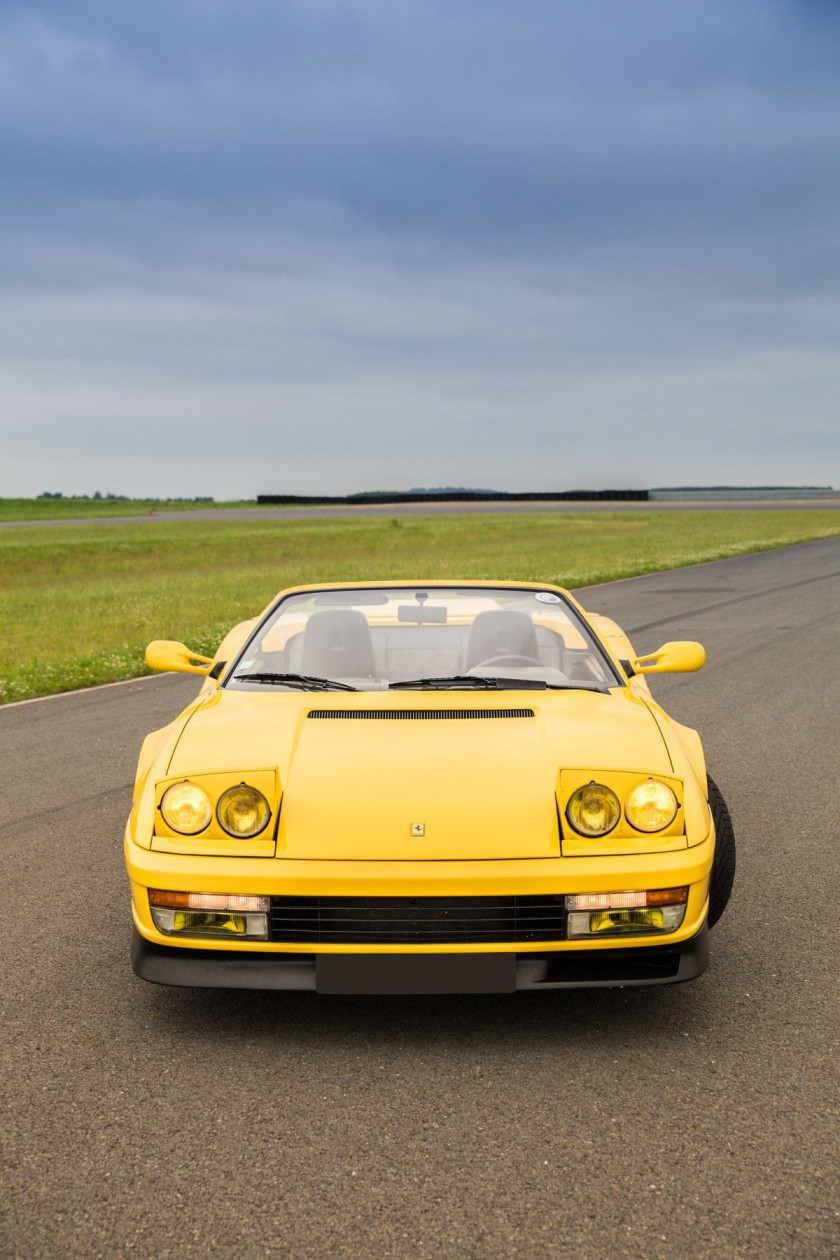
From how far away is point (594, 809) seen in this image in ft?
10.7

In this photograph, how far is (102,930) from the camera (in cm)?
427

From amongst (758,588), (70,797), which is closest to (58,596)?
(758,588)

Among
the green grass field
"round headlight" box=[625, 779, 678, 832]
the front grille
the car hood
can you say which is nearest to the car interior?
the car hood

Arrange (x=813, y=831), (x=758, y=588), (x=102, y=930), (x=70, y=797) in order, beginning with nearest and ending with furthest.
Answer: (x=102, y=930), (x=813, y=831), (x=70, y=797), (x=758, y=588)

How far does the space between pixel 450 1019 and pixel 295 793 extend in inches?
34.2

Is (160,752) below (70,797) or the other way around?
the other way around

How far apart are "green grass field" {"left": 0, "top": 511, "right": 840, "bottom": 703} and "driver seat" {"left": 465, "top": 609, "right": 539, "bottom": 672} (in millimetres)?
6998

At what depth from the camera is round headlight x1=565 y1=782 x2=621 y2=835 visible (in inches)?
127

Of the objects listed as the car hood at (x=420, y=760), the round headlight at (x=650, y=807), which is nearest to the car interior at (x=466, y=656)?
the car hood at (x=420, y=760)

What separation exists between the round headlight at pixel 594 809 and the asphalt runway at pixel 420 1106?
2.11 ft

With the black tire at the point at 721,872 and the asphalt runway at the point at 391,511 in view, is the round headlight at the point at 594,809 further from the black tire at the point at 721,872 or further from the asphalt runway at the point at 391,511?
the asphalt runway at the point at 391,511

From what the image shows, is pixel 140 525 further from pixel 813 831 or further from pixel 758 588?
pixel 813 831

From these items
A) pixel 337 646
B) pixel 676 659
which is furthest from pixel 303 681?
pixel 676 659

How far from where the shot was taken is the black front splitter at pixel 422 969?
10.1 ft
